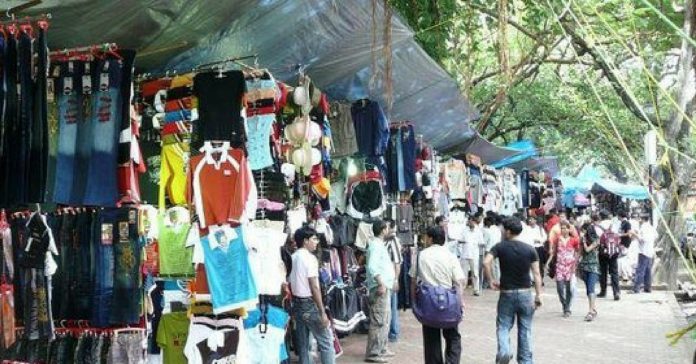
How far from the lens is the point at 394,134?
10219mm

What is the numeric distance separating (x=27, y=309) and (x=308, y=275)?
3072 mm

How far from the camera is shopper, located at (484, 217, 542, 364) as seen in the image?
744 centimetres

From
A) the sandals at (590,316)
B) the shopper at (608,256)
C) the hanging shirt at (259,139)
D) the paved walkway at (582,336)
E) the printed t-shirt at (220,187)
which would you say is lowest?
the paved walkway at (582,336)

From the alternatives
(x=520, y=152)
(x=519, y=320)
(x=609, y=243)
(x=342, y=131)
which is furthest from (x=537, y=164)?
(x=519, y=320)

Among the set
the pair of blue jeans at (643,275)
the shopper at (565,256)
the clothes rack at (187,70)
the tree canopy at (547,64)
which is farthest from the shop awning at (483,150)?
the clothes rack at (187,70)

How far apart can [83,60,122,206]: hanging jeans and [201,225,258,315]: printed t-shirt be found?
0.85 metres

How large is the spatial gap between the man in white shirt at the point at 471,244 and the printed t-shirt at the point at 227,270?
1003 cm

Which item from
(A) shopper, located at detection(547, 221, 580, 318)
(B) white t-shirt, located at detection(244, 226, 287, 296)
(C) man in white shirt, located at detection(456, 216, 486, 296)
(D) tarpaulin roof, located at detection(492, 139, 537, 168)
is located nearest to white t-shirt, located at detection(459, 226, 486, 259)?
(C) man in white shirt, located at detection(456, 216, 486, 296)

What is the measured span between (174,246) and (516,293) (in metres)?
3.43

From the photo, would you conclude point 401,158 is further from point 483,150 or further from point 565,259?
point 483,150

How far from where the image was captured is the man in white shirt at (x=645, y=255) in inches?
579

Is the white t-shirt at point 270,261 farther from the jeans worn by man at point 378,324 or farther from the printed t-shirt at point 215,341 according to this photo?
the jeans worn by man at point 378,324

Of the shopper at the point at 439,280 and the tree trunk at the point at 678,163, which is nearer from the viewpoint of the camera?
the shopper at the point at 439,280

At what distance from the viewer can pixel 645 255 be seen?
15.2 meters
